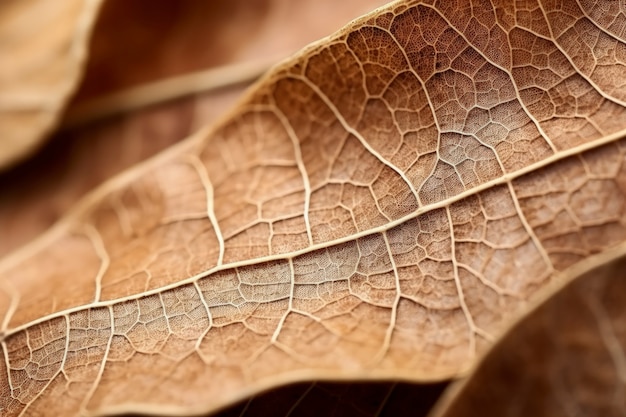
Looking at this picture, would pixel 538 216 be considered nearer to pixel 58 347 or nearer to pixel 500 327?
pixel 500 327

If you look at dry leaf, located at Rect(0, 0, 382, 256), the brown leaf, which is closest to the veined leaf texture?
the brown leaf

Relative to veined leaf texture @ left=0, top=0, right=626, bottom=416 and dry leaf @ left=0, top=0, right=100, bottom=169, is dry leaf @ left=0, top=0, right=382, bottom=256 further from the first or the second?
veined leaf texture @ left=0, top=0, right=626, bottom=416

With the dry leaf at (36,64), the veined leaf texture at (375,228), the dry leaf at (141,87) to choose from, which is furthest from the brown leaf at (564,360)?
the dry leaf at (36,64)

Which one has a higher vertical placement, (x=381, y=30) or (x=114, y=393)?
(x=381, y=30)

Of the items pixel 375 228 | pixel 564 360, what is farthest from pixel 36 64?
pixel 564 360

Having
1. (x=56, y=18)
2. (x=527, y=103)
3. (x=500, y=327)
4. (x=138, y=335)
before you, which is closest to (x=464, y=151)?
(x=527, y=103)

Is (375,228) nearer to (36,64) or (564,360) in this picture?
(564,360)

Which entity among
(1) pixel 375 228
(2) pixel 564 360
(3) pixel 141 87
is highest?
(3) pixel 141 87
